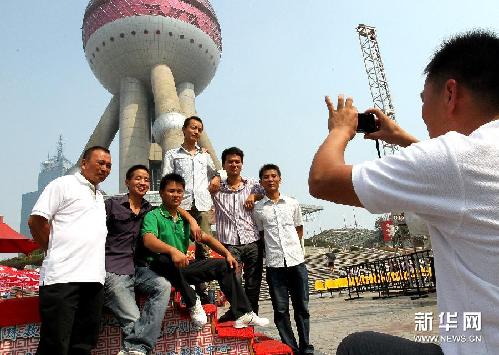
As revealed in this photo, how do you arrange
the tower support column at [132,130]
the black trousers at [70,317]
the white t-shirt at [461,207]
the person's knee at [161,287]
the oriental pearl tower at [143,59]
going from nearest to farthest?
the white t-shirt at [461,207] < the black trousers at [70,317] < the person's knee at [161,287] < the tower support column at [132,130] < the oriental pearl tower at [143,59]

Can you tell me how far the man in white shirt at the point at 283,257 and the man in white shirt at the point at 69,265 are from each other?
1.78 meters

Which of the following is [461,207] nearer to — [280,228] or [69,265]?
[69,265]

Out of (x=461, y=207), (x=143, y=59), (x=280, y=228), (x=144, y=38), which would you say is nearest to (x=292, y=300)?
(x=280, y=228)

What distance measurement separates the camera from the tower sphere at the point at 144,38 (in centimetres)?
3316

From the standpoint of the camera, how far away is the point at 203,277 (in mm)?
3406

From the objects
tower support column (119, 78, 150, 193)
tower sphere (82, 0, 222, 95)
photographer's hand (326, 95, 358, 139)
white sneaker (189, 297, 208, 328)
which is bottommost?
white sneaker (189, 297, 208, 328)

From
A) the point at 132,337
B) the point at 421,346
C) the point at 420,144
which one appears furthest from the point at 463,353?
the point at 132,337

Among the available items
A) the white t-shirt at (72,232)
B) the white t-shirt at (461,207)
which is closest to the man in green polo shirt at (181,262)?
the white t-shirt at (72,232)

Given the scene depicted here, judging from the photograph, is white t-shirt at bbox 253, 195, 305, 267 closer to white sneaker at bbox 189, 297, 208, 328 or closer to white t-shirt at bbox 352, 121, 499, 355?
white sneaker at bbox 189, 297, 208, 328

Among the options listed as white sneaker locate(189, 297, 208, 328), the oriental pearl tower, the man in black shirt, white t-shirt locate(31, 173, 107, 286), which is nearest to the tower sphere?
the oriental pearl tower

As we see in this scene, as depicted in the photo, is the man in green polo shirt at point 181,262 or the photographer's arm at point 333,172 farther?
the man in green polo shirt at point 181,262

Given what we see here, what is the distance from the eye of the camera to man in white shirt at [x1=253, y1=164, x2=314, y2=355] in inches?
152

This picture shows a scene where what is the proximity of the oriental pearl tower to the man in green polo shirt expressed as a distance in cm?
2676

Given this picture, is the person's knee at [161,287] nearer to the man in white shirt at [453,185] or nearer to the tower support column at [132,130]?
the man in white shirt at [453,185]
